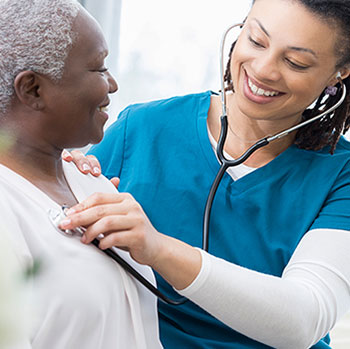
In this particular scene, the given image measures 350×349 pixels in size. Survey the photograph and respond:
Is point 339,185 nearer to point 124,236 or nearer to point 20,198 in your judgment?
point 124,236

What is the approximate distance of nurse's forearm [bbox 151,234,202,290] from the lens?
0.82 meters

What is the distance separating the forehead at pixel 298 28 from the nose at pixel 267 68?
1.4 inches

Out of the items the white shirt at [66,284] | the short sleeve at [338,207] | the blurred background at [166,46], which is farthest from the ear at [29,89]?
the blurred background at [166,46]

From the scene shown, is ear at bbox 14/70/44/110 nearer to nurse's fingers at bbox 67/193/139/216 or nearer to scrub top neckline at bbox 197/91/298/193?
nurse's fingers at bbox 67/193/139/216

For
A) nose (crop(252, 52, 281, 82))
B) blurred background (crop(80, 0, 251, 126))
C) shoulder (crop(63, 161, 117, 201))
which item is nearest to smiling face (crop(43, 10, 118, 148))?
shoulder (crop(63, 161, 117, 201))

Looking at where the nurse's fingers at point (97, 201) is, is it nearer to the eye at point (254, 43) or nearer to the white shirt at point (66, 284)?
the white shirt at point (66, 284)

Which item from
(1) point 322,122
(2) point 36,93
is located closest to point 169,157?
(1) point 322,122

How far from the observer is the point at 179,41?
2.39m

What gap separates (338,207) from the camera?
1.12m

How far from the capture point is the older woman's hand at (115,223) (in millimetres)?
733

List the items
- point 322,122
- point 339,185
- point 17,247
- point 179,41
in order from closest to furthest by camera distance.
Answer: point 17,247, point 339,185, point 322,122, point 179,41

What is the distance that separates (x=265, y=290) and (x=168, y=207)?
0.33m

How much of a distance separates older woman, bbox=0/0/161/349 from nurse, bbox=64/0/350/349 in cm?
13

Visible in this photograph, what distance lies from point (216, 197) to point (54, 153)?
0.45 m
